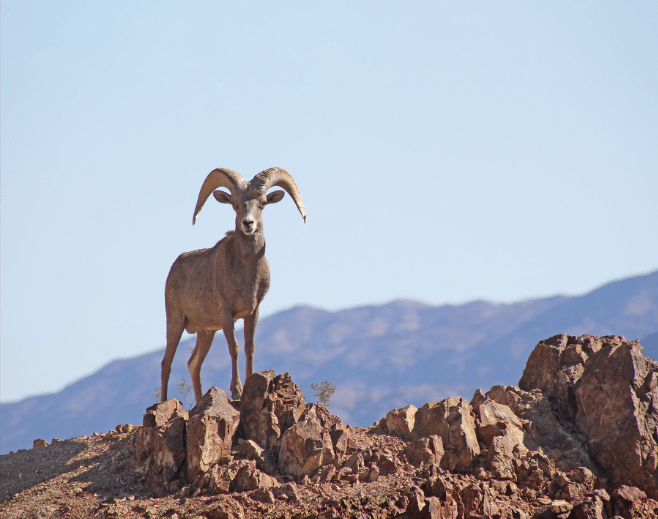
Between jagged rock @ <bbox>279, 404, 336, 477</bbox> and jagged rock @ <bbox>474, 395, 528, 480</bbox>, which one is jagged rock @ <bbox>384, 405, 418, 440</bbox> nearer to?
jagged rock @ <bbox>474, 395, 528, 480</bbox>

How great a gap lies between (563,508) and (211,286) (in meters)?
7.08

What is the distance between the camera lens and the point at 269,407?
12266mm

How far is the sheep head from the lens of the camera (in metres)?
13.4

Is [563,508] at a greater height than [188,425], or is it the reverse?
[188,425]

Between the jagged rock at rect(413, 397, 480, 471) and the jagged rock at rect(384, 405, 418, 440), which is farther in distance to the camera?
the jagged rock at rect(384, 405, 418, 440)

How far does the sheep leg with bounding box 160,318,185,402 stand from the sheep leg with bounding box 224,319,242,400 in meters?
1.84

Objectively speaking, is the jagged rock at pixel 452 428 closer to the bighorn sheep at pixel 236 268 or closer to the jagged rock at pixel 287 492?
the jagged rock at pixel 287 492

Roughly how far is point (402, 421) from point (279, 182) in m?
4.68

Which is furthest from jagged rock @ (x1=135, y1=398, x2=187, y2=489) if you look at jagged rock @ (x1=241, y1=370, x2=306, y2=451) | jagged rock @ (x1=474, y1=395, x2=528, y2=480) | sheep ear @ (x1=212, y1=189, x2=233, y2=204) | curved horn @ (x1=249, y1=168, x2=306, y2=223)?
jagged rock @ (x1=474, y1=395, x2=528, y2=480)

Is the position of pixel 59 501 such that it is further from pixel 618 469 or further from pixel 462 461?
pixel 618 469

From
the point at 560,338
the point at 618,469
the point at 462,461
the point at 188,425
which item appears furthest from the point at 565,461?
the point at 188,425

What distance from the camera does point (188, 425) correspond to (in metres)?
11.7

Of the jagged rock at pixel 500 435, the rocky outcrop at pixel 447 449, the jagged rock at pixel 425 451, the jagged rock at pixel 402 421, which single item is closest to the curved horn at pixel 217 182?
the rocky outcrop at pixel 447 449

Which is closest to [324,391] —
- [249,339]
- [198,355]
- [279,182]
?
[198,355]
